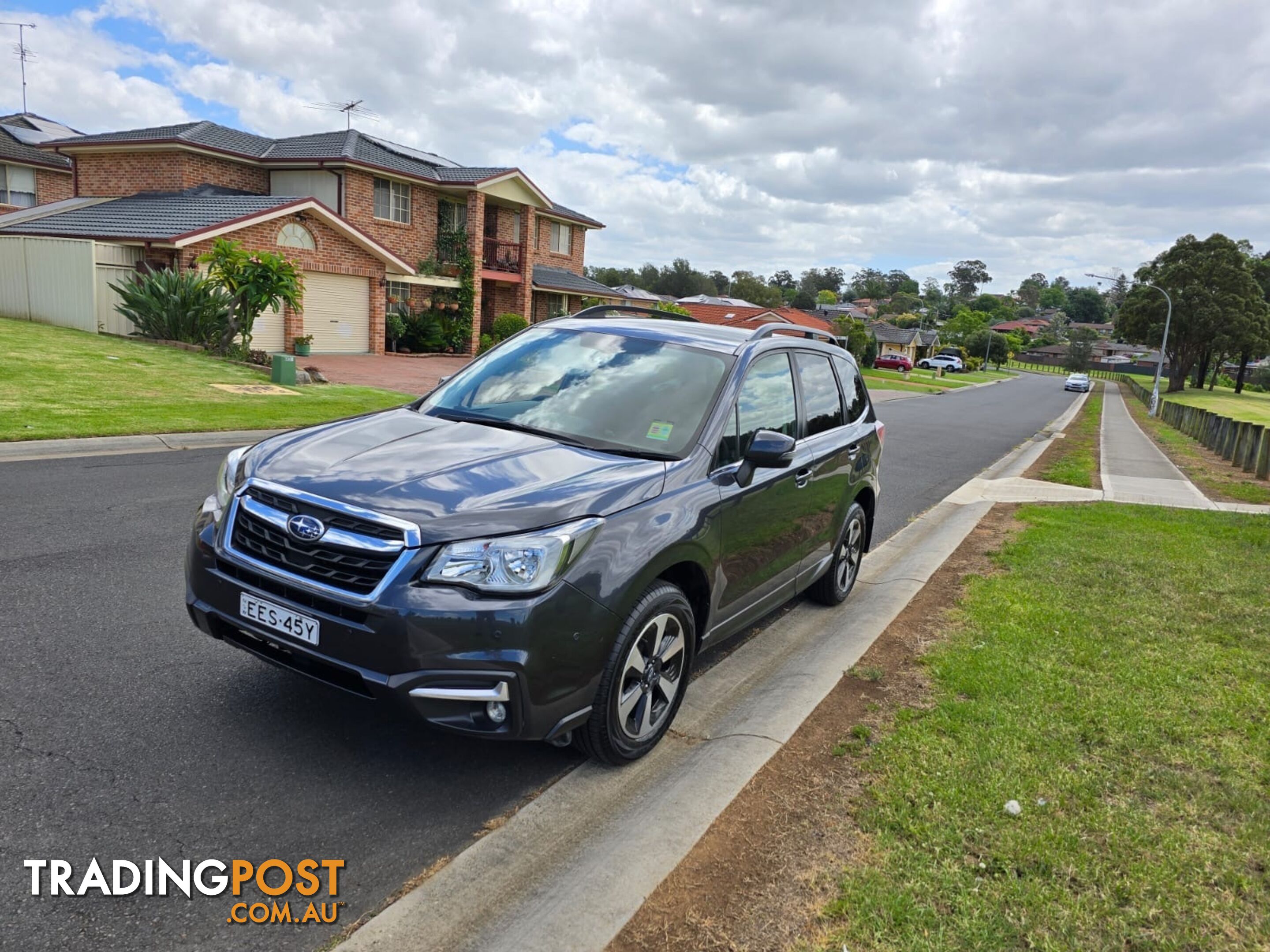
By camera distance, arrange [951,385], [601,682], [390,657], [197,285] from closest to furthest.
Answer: [390,657] < [601,682] < [197,285] < [951,385]

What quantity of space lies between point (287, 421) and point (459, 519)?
989cm

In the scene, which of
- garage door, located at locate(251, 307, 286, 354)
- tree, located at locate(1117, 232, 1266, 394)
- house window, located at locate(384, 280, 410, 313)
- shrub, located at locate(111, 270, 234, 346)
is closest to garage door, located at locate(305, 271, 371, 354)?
garage door, located at locate(251, 307, 286, 354)

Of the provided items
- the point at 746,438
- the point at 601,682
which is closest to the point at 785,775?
the point at 601,682

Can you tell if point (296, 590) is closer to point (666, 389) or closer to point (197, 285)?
point (666, 389)

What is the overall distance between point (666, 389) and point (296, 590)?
1997 millimetres

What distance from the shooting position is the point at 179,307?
19000 mm

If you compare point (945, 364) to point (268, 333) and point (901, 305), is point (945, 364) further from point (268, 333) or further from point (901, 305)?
point (901, 305)

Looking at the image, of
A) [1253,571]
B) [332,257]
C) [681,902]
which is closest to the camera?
[681,902]

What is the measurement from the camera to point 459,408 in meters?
4.47

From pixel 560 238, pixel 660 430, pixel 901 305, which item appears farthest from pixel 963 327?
pixel 660 430

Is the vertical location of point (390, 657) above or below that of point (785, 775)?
above

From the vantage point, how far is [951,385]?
57.0m

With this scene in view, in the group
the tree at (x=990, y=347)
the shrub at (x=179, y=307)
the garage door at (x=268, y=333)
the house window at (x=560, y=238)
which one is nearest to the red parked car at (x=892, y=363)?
the house window at (x=560, y=238)

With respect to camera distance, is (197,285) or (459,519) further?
(197,285)
